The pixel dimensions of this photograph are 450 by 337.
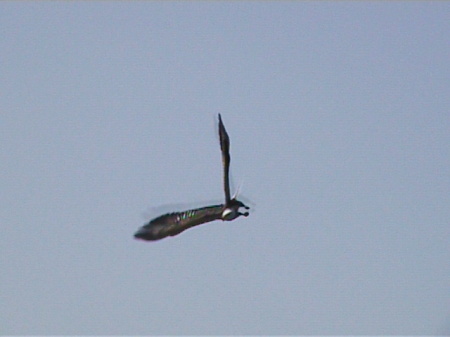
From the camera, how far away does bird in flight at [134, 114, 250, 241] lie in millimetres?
21141

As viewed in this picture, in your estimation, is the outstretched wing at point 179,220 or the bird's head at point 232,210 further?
the outstretched wing at point 179,220

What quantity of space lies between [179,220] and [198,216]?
0.48 m

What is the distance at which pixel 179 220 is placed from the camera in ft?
73.2

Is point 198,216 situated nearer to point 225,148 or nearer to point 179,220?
point 179,220

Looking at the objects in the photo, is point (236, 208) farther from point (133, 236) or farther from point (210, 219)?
point (133, 236)

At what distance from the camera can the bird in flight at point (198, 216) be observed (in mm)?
21141

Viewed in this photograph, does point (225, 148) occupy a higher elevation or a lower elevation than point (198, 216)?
higher

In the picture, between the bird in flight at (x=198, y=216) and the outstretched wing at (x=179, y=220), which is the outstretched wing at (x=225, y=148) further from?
the outstretched wing at (x=179, y=220)

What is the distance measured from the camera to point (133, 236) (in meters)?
21.2

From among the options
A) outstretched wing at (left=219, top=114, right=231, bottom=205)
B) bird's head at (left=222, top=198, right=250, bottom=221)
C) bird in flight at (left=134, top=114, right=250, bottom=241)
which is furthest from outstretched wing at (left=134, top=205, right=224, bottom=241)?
outstretched wing at (left=219, top=114, right=231, bottom=205)

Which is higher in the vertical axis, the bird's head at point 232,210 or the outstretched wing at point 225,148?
the outstretched wing at point 225,148

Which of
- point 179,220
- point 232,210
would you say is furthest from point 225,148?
point 179,220

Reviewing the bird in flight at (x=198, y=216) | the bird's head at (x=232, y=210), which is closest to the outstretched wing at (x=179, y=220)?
the bird in flight at (x=198, y=216)

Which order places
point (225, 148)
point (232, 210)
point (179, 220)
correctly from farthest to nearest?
point (179, 220), point (232, 210), point (225, 148)
